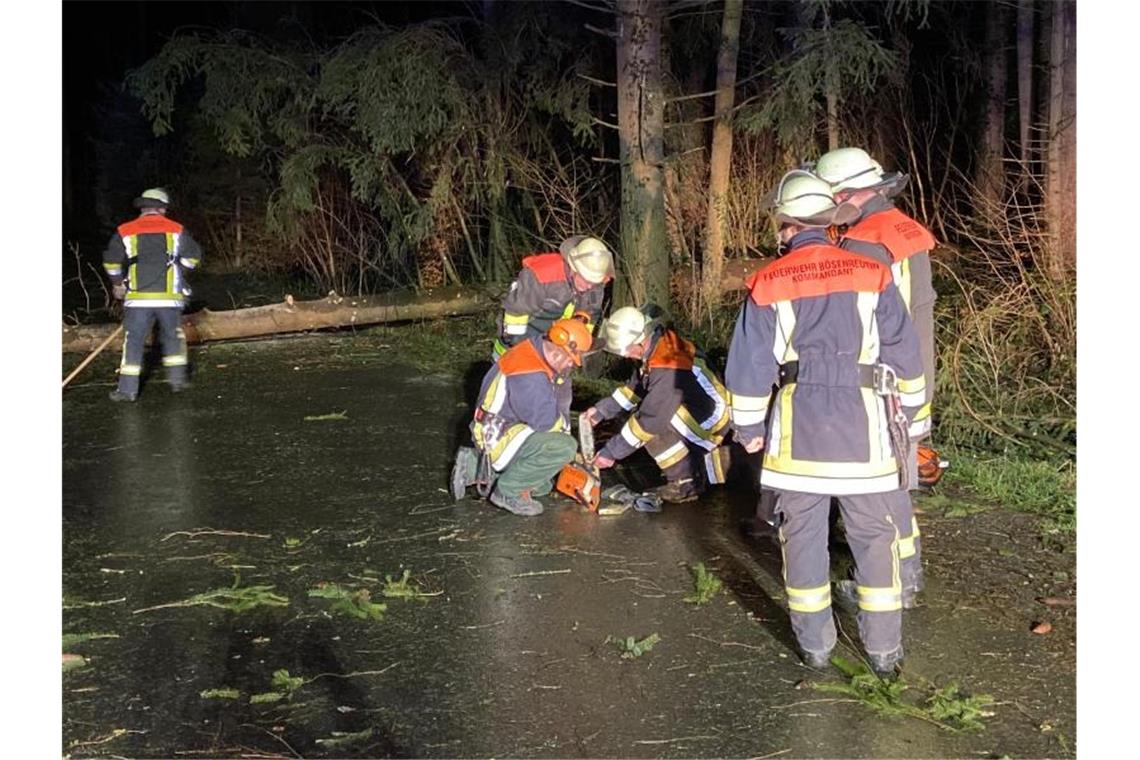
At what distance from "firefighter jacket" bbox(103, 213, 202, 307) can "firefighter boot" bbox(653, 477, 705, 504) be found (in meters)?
5.22

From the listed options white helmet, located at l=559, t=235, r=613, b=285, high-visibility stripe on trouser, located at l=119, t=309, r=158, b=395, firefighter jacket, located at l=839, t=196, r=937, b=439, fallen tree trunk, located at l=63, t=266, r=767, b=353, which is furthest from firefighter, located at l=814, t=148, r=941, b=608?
fallen tree trunk, located at l=63, t=266, r=767, b=353

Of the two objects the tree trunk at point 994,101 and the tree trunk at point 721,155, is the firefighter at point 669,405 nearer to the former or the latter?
the tree trunk at point 721,155

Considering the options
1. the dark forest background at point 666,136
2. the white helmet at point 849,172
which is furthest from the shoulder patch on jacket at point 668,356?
the dark forest background at point 666,136

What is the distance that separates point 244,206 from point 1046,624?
727 inches

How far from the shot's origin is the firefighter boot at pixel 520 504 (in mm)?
7883

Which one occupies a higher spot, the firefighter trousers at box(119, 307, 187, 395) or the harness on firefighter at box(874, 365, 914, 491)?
the firefighter trousers at box(119, 307, 187, 395)

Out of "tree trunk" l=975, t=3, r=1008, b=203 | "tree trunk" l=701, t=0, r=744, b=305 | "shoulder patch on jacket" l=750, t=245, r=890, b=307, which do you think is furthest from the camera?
"tree trunk" l=975, t=3, r=1008, b=203

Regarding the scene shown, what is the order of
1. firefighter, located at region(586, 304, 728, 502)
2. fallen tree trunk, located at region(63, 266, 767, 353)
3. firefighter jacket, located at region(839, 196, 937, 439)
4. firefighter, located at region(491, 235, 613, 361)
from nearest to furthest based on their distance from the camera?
firefighter jacket, located at region(839, 196, 937, 439) → firefighter, located at region(586, 304, 728, 502) → firefighter, located at region(491, 235, 613, 361) → fallen tree trunk, located at region(63, 266, 767, 353)

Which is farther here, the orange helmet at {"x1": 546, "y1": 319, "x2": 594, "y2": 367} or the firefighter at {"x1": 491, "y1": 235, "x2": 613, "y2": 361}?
the firefighter at {"x1": 491, "y1": 235, "x2": 613, "y2": 361}

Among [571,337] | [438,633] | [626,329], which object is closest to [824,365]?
[438,633]

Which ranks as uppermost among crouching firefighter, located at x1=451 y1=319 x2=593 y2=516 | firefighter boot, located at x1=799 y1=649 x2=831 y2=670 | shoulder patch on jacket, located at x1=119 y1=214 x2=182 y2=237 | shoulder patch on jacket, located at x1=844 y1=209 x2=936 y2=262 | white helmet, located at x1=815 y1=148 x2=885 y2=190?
shoulder patch on jacket, located at x1=119 y1=214 x2=182 y2=237

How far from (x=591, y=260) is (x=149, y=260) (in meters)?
4.62

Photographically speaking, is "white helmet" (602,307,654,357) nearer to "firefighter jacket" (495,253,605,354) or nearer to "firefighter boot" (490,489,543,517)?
"firefighter boot" (490,489,543,517)

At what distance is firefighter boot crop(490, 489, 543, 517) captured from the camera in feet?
25.9
